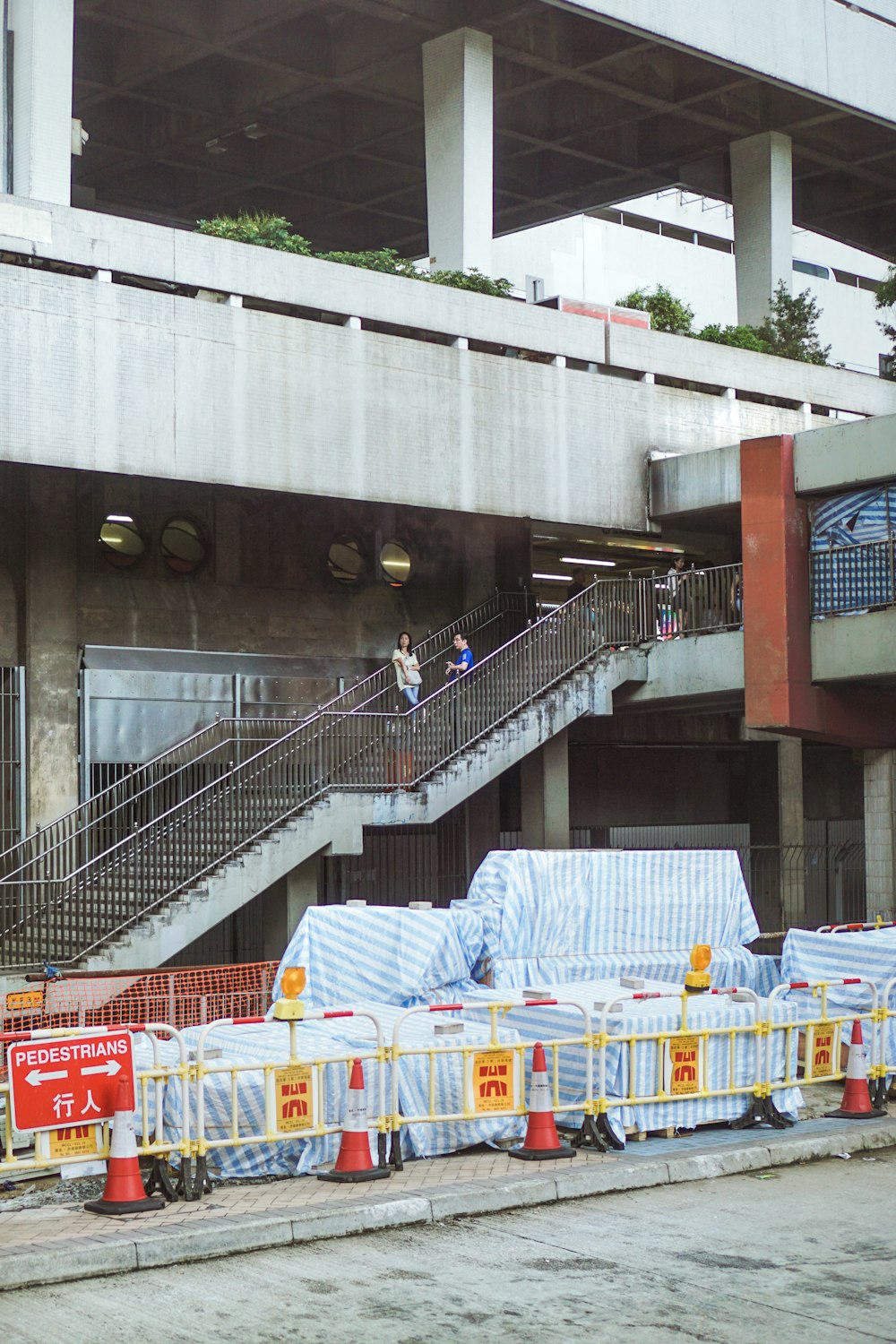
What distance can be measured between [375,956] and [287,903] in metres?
8.77

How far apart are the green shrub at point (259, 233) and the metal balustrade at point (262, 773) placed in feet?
21.3

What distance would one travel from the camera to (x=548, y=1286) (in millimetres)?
8648

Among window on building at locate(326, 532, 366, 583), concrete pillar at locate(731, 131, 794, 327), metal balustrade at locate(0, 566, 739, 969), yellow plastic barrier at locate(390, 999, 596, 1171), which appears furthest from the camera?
concrete pillar at locate(731, 131, 794, 327)

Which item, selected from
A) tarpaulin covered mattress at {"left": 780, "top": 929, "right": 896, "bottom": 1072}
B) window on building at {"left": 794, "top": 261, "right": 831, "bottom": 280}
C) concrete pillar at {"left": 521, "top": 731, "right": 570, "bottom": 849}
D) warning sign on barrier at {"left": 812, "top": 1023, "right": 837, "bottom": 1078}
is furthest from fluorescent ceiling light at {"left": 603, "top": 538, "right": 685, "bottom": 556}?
window on building at {"left": 794, "top": 261, "right": 831, "bottom": 280}

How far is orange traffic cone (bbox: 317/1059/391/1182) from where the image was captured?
35.5ft

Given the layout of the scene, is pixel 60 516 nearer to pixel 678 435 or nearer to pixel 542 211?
pixel 678 435

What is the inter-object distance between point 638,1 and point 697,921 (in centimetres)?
1783

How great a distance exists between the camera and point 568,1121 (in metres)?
12.4

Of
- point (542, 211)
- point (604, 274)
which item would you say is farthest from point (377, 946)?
point (604, 274)

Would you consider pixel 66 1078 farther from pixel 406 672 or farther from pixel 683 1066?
pixel 406 672

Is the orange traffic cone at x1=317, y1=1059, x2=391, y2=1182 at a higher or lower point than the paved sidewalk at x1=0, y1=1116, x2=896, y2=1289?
higher

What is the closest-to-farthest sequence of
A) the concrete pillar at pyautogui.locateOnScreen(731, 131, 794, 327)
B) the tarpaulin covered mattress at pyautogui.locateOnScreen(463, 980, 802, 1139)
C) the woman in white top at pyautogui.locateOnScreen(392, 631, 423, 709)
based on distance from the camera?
the tarpaulin covered mattress at pyautogui.locateOnScreen(463, 980, 802, 1139), the woman in white top at pyautogui.locateOnScreen(392, 631, 423, 709), the concrete pillar at pyautogui.locateOnScreen(731, 131, 794, 327)

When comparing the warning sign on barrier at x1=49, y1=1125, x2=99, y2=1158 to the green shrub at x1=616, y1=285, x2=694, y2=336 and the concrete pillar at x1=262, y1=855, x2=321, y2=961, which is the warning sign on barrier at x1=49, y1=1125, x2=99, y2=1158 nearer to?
the concrete pillar at x1=262, y1=855, x2=321, y2=961

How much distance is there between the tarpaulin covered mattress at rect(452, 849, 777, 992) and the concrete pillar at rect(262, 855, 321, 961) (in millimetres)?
7204
